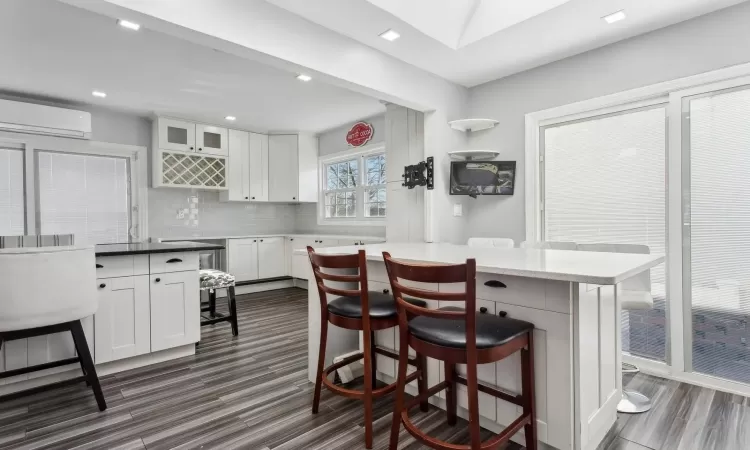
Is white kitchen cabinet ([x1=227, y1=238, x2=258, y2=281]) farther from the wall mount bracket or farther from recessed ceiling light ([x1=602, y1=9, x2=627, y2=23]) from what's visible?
recessed ceiling light ([x1=602, y1=9, x2=627, y2=23])

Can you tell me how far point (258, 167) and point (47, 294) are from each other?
12.9ft

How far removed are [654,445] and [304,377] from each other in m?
2.04

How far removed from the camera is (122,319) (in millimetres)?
2705

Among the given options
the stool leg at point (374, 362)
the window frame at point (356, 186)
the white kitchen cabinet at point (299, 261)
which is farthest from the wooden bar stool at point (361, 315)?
the white kitchen cabinet at point (299, 261)

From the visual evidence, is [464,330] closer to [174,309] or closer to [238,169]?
[174,309]

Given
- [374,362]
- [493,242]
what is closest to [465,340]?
[374,362]

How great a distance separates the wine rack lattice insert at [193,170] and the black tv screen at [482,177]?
3565 mm

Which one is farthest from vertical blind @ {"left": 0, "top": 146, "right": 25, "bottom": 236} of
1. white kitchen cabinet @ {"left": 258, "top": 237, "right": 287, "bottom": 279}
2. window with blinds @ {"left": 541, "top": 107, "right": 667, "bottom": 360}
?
window with blinds @ {"left": 541, "top": 107, "right": 667, "bottom": 360}

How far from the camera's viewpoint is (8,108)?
3793 millimetres

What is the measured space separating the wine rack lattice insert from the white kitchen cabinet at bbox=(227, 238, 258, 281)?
90cm

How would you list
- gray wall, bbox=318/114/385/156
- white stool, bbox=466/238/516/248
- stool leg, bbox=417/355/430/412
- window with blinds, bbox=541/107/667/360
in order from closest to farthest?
1. stool leg, bbox=417/355/430/412
2. window with blinds, bbox=541/107/667/360
3. white stool, bbox=466/238/516/248
4. gray wall, bbox=318/114/385/156

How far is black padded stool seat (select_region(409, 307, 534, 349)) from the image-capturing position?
1397 mm

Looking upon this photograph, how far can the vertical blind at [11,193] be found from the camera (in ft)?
13.5

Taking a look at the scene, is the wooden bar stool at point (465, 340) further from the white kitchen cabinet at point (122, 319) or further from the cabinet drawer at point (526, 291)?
the white kitchen cabinet at point (122, 319)
